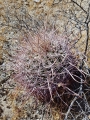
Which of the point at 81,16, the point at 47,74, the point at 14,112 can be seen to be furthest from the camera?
the point at 81,16

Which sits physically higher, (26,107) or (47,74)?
(47,74)

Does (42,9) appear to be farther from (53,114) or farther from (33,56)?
(53,114)

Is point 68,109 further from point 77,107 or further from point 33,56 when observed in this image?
point 33,56

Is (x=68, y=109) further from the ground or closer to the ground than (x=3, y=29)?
closer to the ground

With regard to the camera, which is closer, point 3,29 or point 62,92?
point 62,92

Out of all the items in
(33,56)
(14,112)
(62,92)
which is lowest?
→ (14,112)

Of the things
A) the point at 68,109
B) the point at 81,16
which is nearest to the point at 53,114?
the point at 68,109

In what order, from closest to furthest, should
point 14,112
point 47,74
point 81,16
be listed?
point 47,74, point 14,112, point 81,16

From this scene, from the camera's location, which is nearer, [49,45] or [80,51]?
[49,45]

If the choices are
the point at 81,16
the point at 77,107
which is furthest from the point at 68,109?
the point at 81,16
